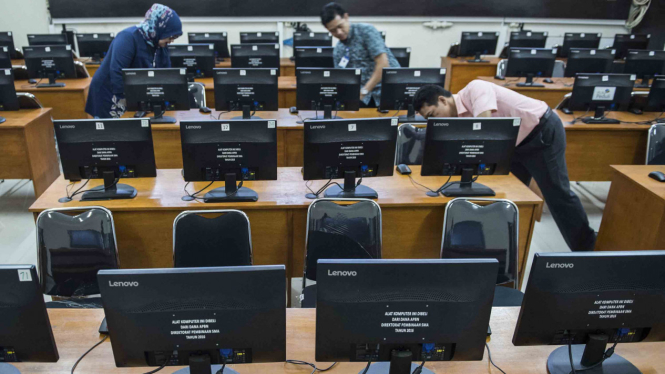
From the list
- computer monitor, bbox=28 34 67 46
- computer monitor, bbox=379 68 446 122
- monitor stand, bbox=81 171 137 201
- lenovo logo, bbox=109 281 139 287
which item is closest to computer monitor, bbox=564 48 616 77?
Answer: computer monitor, bbox=379 68 446 122

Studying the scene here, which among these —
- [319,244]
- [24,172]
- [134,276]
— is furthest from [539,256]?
[24,172]

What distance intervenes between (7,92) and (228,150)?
8.55 feet

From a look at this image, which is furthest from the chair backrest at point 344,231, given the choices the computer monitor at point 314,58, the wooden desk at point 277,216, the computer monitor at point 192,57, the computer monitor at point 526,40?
the computer monitor at point 526,40

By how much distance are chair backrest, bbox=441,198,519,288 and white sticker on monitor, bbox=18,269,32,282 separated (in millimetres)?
1786

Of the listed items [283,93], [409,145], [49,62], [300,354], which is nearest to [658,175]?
[409,145]

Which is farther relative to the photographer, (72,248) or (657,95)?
(657,95)

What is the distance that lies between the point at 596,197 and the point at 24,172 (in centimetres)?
498

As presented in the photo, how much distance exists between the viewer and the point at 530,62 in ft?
17.9

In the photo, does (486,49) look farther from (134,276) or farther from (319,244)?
(134,276)

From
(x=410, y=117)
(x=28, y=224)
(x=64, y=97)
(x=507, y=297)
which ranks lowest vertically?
(x=28, y=224)

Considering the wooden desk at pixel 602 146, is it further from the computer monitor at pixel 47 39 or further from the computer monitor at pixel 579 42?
the computer monitor at pixel 47 39

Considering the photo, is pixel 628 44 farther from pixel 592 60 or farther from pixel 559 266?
pixel 559 266

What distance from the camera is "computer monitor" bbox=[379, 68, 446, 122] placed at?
402cm

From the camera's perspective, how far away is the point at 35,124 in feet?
13.4
